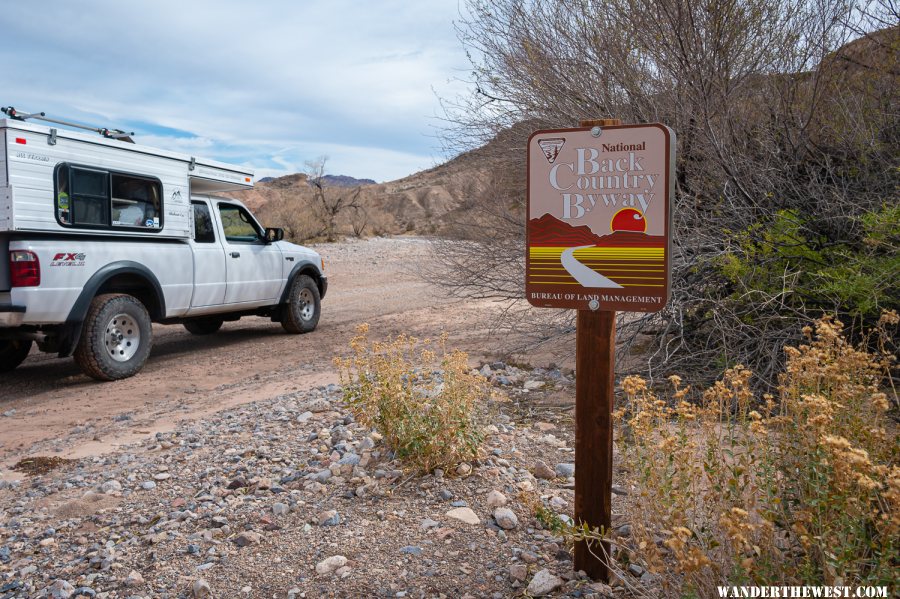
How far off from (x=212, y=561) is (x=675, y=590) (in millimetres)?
2200

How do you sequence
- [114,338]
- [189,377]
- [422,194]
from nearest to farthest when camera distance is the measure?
1. [114,338]
2. [189,377]
3. [422,194]

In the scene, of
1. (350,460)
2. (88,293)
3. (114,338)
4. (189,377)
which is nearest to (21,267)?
(88,293)

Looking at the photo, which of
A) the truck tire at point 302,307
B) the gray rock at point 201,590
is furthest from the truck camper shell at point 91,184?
the gray rock at point 201,590

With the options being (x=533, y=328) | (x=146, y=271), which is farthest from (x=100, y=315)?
(x=533, y=328)

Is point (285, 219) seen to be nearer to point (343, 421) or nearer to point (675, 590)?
point (343, 421)

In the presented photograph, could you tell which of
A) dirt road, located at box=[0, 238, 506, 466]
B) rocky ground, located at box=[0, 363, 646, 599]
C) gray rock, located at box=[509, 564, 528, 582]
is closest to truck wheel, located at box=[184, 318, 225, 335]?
dirt road, located at box=[0, 238, 506, 466]

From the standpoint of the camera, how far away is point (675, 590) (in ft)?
8.57

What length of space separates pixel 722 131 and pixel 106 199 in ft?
21.2

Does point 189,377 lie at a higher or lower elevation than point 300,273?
lower

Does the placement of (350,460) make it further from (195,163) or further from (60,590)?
(195,163)

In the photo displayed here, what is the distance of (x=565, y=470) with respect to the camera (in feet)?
14.7

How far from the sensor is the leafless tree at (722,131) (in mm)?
5977

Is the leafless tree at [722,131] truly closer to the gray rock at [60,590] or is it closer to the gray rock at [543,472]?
the gray rock at [543,472]

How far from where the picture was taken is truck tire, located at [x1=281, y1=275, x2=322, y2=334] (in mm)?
10781
